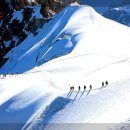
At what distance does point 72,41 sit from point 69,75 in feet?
103

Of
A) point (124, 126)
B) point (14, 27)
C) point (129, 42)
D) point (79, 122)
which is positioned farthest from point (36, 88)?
point (14, 27)

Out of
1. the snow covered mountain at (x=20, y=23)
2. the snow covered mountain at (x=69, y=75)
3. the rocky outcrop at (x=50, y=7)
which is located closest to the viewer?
the snow covered mountain at (x=69, y=75)

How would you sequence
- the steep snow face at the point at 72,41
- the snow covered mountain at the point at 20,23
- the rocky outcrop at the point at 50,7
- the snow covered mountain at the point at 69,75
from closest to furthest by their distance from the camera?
the snow covered mountain at the point at 69,75 → the steep snow face at the point at 72,41 → the snow covered mountain at the point at 20,23 → the rocky outcrop at the point at 50,7

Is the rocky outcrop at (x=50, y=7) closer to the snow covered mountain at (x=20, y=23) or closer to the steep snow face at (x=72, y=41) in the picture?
the snow covered mountain at (x=20, y=23)

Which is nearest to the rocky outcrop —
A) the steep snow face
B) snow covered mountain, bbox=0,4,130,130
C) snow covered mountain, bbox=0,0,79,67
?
snow covered mountain, bbox=0,0,79,67

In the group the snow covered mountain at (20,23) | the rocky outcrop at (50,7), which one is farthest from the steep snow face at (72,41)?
the rocky outcrop at (50,7)

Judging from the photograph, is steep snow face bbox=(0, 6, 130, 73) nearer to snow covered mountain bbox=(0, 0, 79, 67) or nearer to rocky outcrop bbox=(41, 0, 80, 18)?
snow covered mountain bbox=(0, 0, 79, 67)

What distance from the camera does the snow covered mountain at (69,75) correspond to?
163 feet

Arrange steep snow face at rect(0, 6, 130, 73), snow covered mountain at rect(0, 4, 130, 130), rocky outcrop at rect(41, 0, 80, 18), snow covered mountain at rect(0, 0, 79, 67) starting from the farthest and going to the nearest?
rocky outcrop at rect(41, 0, 80, 18) → snow covered mountain at rect(0, 0, 79, 67) → steep snow face at rect(0, 6, 130, 73) → snow covered mountain at rect(0, 4, 130, 130)

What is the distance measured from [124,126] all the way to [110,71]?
36617 millimetres

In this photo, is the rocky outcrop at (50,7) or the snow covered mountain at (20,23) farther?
the rocky outcrop at (50,7)

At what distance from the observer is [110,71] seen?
79.2 meters

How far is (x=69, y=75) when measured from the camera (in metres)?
74.6

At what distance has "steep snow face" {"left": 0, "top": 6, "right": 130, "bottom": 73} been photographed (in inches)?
3996
